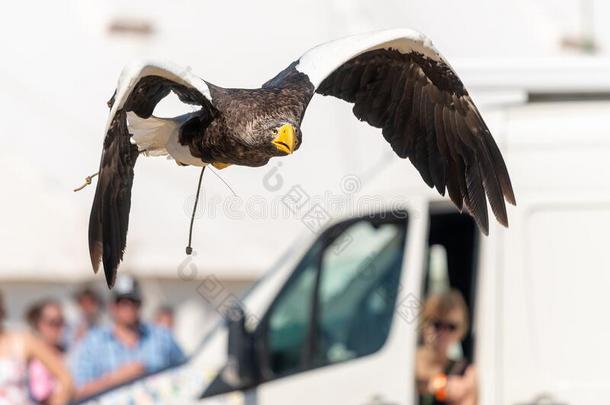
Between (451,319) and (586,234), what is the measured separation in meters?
0.85

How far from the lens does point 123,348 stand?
822 cm

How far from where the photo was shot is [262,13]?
21125 mm

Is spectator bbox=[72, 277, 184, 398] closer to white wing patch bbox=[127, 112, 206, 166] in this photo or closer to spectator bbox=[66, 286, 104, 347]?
white wing patch bbox=[127, 112, 206, 166]

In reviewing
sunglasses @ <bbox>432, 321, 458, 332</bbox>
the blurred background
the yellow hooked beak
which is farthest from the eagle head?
the blurred background

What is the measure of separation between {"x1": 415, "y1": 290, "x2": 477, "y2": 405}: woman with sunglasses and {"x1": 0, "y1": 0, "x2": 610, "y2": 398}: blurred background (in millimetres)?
3498

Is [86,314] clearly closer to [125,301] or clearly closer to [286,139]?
[125,301]

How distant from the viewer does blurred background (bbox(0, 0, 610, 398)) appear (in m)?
14.6

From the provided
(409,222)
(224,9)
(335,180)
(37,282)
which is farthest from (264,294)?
(224,9)

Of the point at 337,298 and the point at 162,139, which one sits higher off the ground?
the point at 162,139

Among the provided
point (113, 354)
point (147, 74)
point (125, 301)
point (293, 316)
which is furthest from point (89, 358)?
point (147, 74)

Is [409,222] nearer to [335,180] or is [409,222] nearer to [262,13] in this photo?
[335,180]

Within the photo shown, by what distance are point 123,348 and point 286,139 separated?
3358mm

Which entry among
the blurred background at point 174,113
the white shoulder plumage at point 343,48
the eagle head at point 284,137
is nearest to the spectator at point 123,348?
the blurred background at point 174,113

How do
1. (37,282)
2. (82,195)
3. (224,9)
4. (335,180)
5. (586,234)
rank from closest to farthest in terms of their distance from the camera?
(586,234), (37,282), (82,195), (335,180), (224,9)
